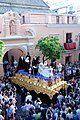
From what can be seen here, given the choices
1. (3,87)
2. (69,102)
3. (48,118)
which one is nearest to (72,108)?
(69,102)

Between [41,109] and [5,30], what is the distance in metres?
11.0

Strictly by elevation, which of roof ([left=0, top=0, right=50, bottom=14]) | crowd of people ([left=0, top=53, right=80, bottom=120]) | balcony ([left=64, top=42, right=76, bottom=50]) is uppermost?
roof ([left=0, top=0, right=50, bottom=14])

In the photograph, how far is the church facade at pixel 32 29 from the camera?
2097cm

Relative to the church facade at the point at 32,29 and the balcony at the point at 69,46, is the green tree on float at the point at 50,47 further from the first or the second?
the balcony at the point at 69,46

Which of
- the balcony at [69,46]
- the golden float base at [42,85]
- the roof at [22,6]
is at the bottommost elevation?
the golden float base at [42,85]

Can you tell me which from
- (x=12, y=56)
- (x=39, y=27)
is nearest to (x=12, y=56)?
(x=12, y=56)

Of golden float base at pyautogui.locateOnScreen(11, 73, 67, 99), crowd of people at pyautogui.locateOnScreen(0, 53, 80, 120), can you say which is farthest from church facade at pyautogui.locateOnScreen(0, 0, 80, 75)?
crowd of people at pyautogui.locateOnScreen(0, 53, 80, 120)

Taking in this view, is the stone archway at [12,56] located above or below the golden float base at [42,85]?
above

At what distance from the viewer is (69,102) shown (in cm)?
1280

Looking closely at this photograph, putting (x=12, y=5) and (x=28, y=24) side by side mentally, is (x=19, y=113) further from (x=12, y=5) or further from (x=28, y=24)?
(x=12, y=5)

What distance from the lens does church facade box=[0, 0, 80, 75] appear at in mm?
20969

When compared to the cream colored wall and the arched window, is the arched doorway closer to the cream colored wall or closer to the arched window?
the cream colored wall

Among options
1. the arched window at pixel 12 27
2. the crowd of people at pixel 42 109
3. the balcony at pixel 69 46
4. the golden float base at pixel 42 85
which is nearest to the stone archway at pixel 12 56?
the arched window at pixel 12 27

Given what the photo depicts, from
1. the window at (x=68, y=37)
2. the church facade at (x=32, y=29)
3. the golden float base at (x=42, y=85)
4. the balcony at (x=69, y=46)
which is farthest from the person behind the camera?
the window at (x=68, y=37)
